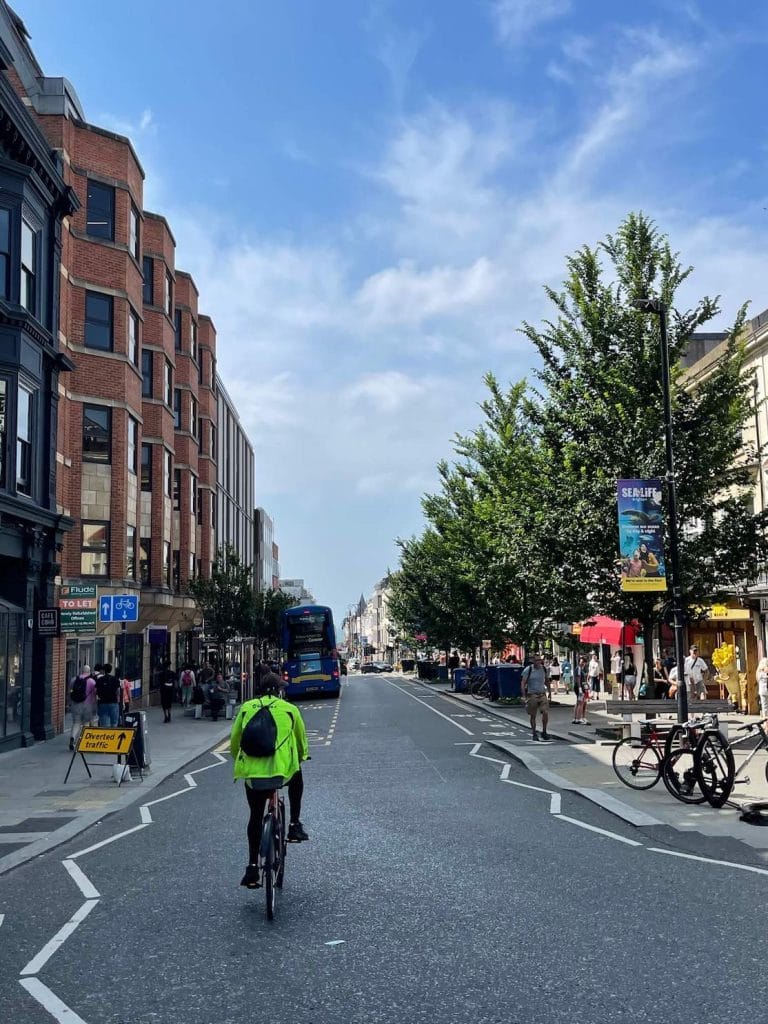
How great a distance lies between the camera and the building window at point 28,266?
22078 millimetres

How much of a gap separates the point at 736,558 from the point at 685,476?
2158 millimetres

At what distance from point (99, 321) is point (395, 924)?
2974 centimetres

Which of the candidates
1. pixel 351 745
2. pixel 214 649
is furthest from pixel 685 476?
pixel 214 649

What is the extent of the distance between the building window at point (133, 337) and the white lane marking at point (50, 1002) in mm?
30714

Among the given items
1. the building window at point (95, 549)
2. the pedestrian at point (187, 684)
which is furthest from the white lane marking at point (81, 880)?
the pedestrian at point (187, 684)

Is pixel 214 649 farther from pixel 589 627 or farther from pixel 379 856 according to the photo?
pixel 379 856

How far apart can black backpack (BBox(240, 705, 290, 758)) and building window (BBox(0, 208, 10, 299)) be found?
16.5 meters

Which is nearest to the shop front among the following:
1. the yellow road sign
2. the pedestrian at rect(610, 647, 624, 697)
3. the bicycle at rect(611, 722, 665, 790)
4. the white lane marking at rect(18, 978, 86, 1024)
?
the pedestrian at rect(610, 647, 624, 697)

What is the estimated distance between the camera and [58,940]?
6.92 m

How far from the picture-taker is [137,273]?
35.9 metres

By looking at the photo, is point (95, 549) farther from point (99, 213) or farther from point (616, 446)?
point (616, 446)

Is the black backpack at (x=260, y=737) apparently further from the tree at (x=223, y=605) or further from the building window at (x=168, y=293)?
the building window at (x=168, y=293)

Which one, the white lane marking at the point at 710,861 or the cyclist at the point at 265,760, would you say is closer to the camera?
the cyclist at the point at 265,760

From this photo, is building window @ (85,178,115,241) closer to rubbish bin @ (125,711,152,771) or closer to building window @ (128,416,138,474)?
building window @ (128,416,138,474)
